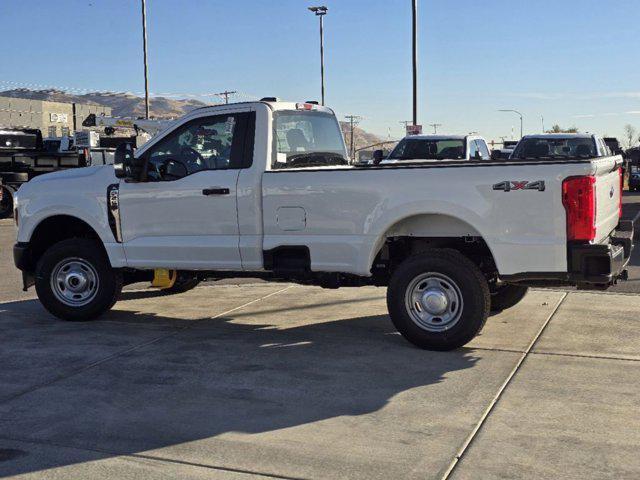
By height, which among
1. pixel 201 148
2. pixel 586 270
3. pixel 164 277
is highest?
pixel 201 148

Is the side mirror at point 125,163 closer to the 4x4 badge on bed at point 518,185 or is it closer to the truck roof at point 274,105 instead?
the truck roof at point 274,105

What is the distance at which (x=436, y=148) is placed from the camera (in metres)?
17.6

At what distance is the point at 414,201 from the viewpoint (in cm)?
648

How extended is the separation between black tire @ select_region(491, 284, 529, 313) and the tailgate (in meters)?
1.17

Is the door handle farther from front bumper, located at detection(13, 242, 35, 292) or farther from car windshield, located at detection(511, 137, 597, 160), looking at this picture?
car windshield, located at detection(511, 137, 597, 160)

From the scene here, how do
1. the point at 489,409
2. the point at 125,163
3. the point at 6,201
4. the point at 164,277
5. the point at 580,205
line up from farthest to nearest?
the point at 6,201 → the point at 164,277 → the point at 125,163 → the point at 580,205 → the point at 489,409

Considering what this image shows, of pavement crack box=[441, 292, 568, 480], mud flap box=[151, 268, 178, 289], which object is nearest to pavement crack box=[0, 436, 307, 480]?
pavement crack box=[441, 292, 568, 480]

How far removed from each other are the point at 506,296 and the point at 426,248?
1459 mm

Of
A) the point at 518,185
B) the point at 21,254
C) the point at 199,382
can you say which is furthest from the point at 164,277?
the point at 518,185

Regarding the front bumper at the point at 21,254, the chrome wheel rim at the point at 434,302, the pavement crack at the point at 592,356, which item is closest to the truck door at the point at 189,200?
the front bumper at the point at 21,254

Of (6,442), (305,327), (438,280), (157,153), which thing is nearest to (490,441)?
(438,280)

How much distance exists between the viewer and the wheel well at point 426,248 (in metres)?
6.80

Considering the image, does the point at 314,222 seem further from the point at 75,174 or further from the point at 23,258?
the point at 23,258

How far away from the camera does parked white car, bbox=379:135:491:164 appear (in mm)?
17297
